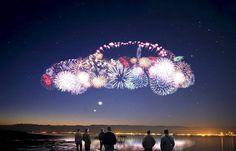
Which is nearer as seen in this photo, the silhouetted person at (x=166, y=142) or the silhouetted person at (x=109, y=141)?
the silhouetted person at (x=166, y=142)

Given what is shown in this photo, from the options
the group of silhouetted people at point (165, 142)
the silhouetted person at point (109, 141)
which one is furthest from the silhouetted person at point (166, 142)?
the silhouetted person at point (109, 141)

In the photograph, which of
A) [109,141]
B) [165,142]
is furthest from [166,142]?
[109,141]

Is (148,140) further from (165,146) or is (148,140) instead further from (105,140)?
(105,140)

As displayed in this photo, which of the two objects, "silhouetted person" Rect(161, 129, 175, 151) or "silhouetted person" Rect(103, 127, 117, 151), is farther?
"silhouetted person" Rect(103, 127, 117, 151)

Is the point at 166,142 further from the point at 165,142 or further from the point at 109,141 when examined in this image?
the point at 109,141

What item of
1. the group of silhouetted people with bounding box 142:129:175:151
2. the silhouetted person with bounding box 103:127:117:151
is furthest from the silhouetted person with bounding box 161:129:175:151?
the silhouetted person with bounding box 103:127:117:151

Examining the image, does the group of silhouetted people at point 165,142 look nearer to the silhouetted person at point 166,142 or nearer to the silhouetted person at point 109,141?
the silhouetted person at point 166,142

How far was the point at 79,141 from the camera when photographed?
27516 millimetres

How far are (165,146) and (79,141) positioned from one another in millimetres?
11761

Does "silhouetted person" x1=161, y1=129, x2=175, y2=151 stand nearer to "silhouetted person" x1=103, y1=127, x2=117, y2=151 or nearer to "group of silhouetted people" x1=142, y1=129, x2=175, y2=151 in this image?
"group of silhouetted people" x1=142, y1=129, x2=175, y2=151

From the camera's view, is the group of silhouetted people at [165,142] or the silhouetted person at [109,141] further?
the silhouetted person at [109,141]

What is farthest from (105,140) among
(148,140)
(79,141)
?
(79,141)

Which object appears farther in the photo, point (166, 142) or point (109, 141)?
point (109, 141)

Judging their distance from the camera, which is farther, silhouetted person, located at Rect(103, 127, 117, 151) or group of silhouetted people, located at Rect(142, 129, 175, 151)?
silhouetted person, located at Rect(103, 127, 117, 151)
